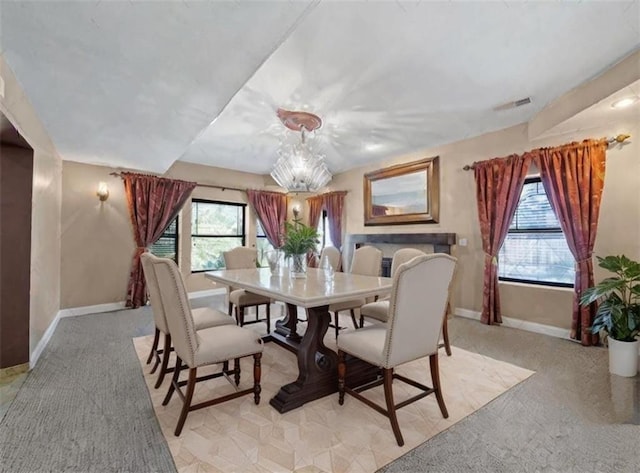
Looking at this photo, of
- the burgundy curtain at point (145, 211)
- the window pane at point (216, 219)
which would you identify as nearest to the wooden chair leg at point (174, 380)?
the burgundy curtain at point (145, 211)

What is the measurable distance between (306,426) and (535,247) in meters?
3.45

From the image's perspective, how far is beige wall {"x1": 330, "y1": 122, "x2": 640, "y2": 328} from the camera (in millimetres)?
2918

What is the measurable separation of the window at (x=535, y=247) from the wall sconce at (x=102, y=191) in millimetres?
5630

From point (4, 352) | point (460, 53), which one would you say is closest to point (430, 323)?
point (460, 53)

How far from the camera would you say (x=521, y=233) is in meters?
3.75

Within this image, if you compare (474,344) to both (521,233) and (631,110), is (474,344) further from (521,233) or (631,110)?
(631,110)

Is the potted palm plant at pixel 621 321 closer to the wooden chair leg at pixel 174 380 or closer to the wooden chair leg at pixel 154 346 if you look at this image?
the wooden chair leg at pixel 174 380

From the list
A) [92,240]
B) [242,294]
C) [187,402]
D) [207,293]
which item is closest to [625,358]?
[187,402]

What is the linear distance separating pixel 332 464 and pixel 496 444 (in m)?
0.90

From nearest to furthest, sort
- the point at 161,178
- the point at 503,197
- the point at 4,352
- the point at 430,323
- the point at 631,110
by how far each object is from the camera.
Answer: the point at 430,323, the point at 4,352, the point at 631,110, the point at 503,197, the point at 161,178

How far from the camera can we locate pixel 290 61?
2.56m

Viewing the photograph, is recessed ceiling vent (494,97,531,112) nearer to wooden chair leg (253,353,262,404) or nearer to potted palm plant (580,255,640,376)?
potted palm plant (580,255,640,376)

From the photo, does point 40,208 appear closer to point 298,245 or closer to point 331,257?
point 298,245

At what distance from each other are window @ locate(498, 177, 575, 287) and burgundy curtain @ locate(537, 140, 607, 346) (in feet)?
0.88
